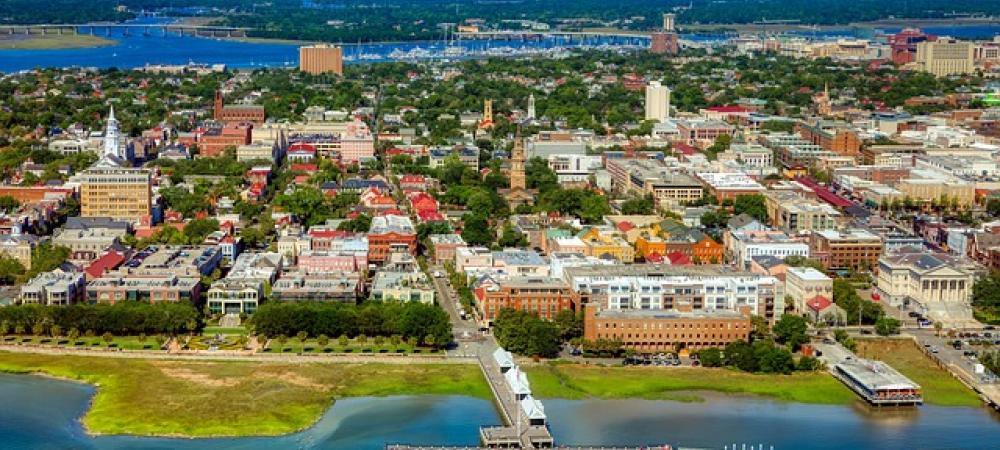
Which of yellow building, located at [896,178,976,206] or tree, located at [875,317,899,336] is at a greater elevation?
yellow building, located at [896,178,976,206]

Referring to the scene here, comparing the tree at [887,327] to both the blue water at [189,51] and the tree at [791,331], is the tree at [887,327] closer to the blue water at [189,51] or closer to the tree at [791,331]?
the tree at [791,331]

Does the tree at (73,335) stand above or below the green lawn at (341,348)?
above

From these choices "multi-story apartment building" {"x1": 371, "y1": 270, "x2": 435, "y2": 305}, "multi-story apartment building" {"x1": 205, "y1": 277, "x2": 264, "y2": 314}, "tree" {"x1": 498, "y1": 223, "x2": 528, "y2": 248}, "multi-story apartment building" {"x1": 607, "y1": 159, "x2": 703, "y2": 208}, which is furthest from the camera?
"multi-story apartment building" {"x1": 607, "y1": 159, "x2": 703, "y2": 208}

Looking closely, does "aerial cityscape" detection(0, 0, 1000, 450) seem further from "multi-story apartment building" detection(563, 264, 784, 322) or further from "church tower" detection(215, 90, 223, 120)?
"church tower" detection(215, 90, 223, 120)

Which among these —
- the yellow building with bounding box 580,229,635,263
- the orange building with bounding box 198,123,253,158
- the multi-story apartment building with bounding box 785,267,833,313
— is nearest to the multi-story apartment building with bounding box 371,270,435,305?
the yellow building with bounding box 580,229,635,263

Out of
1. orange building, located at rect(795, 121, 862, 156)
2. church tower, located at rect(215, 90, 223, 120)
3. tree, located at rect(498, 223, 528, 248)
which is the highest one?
church tower, located at rect(215, 90, 223, 120)

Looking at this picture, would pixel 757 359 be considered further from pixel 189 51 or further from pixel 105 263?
pixel 189 51

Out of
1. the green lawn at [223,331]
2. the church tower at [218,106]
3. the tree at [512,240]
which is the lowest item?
the green lawn at [223,331]

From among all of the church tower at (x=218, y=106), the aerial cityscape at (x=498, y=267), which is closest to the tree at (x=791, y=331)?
the aerial cityscape at (x=498, y=267)
